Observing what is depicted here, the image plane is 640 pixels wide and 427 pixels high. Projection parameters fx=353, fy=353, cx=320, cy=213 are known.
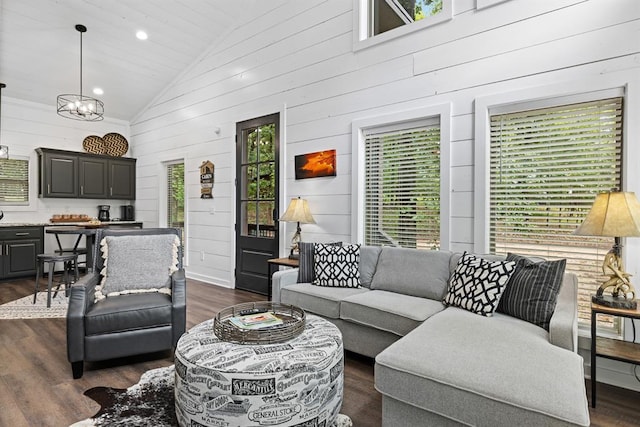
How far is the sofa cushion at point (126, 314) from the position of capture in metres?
2.47

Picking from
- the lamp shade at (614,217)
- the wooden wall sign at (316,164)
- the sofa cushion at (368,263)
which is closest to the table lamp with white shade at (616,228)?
the lamp shade at (614,217)

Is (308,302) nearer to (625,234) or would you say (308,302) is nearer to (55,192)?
(625,234)

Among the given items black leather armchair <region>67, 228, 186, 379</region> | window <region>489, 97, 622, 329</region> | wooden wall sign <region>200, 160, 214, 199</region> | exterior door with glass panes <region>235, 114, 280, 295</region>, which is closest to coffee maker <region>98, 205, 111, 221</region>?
wooden wall sign <region>200, 160, 214, 199</region>

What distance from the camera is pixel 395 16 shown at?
3602 millimetres

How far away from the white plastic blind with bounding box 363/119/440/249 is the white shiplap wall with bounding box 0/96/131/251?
5824mm

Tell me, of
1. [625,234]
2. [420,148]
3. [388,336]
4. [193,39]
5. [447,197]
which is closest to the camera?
[625,234]

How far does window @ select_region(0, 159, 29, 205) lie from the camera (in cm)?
579

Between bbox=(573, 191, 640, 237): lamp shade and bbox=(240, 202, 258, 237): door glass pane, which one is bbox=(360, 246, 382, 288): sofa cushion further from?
bbox=(240, 202, 258, 237): door glass pane

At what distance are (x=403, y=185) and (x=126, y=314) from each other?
2.65 m

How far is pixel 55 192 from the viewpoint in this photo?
20.0 ft

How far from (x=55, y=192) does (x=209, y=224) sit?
2939 millimetres

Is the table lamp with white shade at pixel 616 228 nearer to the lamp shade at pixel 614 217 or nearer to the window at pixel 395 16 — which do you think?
the lamp shade at pixel 614 217

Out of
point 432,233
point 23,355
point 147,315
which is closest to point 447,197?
point 432,233

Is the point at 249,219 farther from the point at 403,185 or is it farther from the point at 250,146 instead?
the point at 403,185
